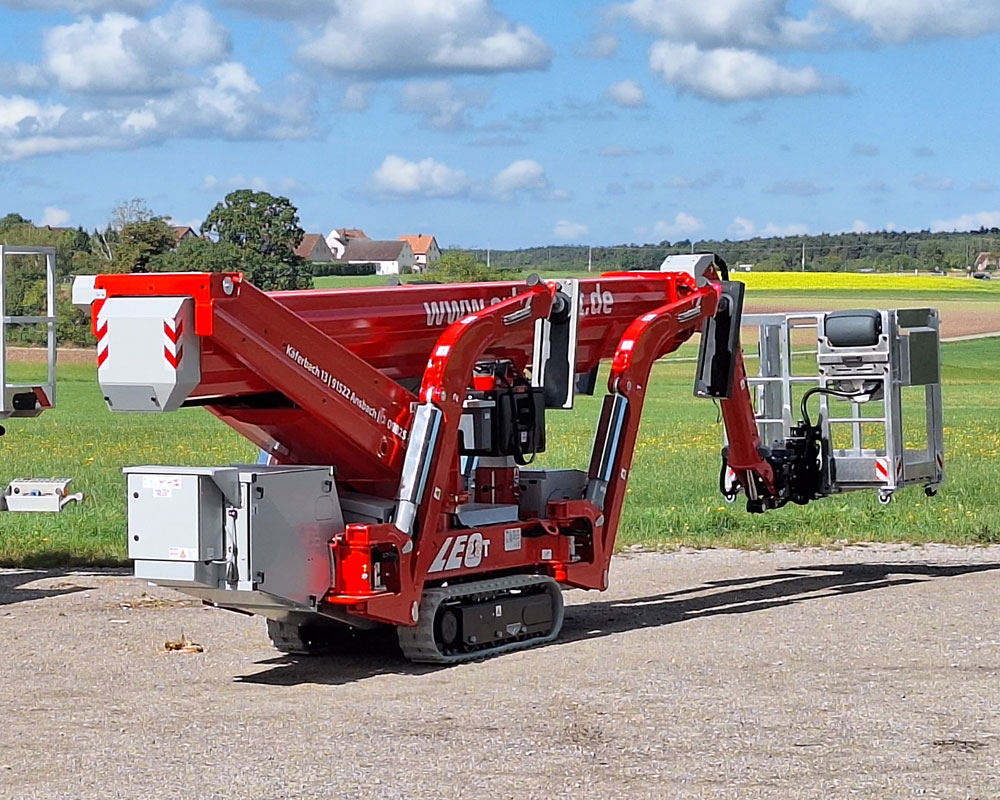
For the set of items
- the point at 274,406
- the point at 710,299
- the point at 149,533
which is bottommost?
the point at 149,533

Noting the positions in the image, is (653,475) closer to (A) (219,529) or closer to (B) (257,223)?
(A) (219,529)

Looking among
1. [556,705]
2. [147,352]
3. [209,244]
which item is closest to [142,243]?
[209,244]

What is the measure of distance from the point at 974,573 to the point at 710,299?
3907 millimetres

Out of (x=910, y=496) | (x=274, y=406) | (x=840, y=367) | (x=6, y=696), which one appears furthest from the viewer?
(x=910, y=496)

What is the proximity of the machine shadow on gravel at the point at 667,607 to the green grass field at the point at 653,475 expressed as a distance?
83.5 inches

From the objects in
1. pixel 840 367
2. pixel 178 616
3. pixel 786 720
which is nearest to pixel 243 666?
pixel 178 616

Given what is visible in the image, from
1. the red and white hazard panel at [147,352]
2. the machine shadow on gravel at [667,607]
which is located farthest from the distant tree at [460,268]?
the red and white hazard panel at [147,352]

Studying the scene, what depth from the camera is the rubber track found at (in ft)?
36.1

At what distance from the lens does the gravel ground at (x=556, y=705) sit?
26.0 ft

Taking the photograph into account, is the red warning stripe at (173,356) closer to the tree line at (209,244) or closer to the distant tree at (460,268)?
the tree line at (209,244)

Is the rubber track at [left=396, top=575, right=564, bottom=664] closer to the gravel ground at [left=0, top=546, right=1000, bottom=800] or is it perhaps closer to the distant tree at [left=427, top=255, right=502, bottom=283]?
the gravel ground at [left=0, top=546, right=1000, bottom=800]

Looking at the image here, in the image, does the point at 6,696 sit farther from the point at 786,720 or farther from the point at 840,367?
the point at 840,367

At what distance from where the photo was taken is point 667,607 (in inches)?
536

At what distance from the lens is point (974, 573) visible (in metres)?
15.1
